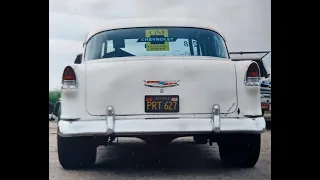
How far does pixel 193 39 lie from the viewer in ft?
14.2

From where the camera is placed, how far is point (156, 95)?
162 inches

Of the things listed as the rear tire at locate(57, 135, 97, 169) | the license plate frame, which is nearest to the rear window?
the license plate frame

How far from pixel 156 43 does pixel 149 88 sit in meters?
0.29

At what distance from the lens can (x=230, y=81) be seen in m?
4.18

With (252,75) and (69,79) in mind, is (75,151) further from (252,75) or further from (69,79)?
(252,75)

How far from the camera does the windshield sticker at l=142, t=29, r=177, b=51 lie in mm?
4164

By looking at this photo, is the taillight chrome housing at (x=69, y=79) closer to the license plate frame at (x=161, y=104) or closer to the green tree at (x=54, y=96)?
the green tree at (x=54, y=96)
